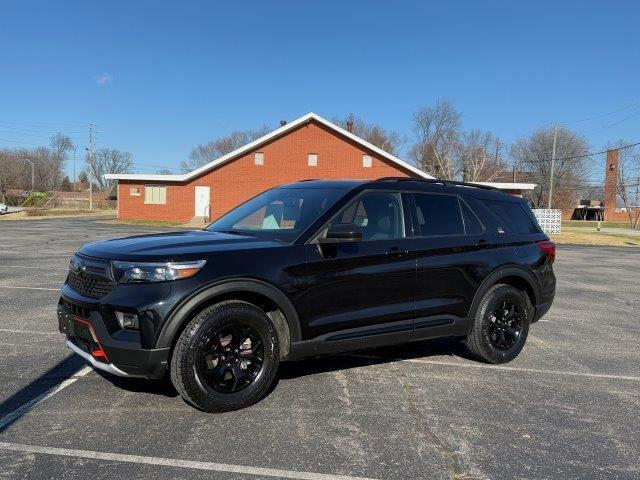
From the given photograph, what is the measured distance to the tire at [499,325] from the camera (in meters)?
5.54

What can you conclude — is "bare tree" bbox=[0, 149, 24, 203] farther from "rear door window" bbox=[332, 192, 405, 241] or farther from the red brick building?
"rear door window" bbox=[332, 192, 405, 241]

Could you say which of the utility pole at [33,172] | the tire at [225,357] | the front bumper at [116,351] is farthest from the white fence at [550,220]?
the utility pole at [33,172]

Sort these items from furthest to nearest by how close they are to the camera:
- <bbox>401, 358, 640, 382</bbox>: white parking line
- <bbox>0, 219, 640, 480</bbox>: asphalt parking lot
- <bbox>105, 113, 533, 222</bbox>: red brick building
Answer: <bbox>105, 113, 533, 222</bbox>: red brick building → <bbox>401, 358, 640, 382</bbox>: white parking line → <bbox>0, 219, 640, 480</bbox>: asphalt parking lot

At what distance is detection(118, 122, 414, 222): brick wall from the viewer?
36250mm

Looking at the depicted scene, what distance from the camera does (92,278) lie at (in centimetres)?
408

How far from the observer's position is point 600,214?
255 ft

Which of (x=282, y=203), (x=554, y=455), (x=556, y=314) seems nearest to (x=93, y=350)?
(x=282, y=203)

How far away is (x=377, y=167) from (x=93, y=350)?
33.0 m

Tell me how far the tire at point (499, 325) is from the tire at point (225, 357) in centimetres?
229

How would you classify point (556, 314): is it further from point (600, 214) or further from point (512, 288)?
point (600, 214)

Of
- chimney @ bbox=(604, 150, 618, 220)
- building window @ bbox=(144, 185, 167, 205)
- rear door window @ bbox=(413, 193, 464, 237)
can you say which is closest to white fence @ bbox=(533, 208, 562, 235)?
building window @ bbox=(144, 185, 167, 205)

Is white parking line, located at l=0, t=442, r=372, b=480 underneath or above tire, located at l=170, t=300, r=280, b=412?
underneath

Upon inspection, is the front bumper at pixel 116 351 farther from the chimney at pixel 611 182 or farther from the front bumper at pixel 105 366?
the chimney at pixel 611 182

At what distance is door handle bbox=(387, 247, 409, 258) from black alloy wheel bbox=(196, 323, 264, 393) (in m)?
1.39
